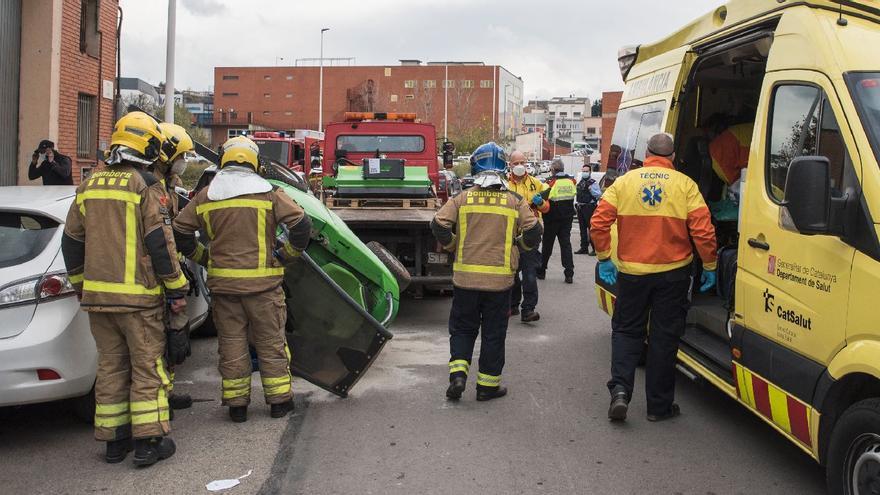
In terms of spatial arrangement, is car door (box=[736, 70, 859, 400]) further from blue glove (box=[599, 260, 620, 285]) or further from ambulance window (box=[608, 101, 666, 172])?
ambulance window (box=[608, 101, 666, 172])

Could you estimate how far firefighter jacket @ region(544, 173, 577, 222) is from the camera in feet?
38.0

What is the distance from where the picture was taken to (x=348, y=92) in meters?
83.9

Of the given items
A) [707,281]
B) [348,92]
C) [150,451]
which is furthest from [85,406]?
[348,92]

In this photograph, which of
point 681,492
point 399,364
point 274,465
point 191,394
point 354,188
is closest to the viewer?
point 681,492

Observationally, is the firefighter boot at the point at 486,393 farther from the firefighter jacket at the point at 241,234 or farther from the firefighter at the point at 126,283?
the firefighter at the point at 126,283

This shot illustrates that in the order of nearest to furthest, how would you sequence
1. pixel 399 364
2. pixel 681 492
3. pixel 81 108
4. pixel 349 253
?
pixel 681 492 < pixel 349 253 < pixel 399 364 < pixel 81 108

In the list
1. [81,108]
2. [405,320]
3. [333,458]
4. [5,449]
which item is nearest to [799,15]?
[333,458]

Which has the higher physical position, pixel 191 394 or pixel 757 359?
pixel 757 359

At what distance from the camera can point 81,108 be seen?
13.7 metres

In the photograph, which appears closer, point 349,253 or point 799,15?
point 799,15

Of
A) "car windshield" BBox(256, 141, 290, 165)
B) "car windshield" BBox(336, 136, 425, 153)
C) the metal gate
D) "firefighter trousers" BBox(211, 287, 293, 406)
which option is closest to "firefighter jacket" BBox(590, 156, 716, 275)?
"firefighter trousers" BBox(211, 287, 293, 406)

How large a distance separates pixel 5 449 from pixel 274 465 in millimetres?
1684

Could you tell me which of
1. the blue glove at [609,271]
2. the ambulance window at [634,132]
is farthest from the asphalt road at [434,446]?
the ambulance window at [634,132]

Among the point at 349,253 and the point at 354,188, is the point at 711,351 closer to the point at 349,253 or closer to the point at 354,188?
Result: the point at 349,253
